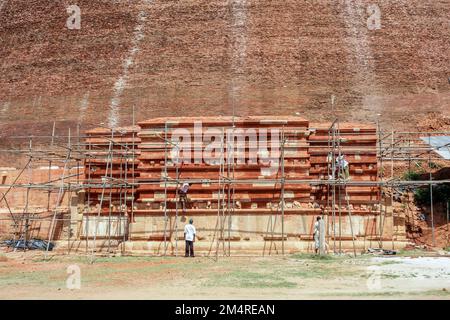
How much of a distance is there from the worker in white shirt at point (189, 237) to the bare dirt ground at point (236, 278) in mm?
558

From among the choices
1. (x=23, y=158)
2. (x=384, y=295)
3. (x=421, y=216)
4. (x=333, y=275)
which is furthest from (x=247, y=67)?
(x=384, y=295)

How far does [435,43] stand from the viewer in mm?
29297

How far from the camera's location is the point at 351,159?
1596 cm

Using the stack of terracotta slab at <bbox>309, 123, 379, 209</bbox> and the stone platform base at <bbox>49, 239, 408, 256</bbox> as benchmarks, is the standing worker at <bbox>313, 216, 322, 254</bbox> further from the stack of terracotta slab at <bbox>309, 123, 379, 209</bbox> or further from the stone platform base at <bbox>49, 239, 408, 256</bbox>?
the stack of terracotta slab at <bbox>309, 123, 379, 209</bbox>

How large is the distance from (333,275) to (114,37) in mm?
21652

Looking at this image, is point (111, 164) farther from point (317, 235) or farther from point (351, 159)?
point (351, 159)

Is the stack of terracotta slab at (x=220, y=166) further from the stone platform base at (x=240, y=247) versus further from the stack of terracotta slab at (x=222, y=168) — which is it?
the stone platform base at (x=240, y=247)

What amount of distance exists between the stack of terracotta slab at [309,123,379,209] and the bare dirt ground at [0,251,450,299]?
73.8 inches

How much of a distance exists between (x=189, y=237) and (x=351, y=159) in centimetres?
417

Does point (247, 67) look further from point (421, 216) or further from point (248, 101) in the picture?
point (421, 216)

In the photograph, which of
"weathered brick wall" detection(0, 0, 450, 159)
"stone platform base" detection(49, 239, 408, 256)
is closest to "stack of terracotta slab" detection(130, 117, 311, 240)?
"stone platform base" detection(49, 239, 408, 256)

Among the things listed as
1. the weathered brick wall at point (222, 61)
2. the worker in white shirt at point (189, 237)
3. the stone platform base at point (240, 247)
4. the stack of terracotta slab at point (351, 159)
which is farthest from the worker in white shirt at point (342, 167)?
the weathered brick wall at point (222, 61)

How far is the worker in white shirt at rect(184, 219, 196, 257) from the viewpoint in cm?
1454

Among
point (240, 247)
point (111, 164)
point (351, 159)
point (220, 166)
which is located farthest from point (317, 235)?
point (111, 164)
